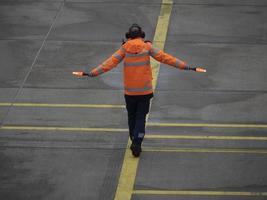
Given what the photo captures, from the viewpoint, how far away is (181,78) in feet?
43.6

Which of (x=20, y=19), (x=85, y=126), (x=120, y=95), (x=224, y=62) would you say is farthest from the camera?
(x=20, y=19)

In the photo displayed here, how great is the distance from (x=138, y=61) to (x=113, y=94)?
2.47 m

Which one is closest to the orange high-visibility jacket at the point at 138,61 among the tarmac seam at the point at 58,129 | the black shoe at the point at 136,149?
the black shoe at the point at 136,149

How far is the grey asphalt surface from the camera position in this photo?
10.1m

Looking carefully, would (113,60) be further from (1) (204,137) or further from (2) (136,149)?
(1) (204,137)

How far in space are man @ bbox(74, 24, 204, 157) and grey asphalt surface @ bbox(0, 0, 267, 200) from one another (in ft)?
1.75

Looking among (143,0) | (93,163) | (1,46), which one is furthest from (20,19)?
(93,163)

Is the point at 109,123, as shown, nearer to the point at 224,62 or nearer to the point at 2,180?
the point at 2,180

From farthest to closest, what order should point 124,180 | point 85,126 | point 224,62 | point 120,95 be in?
point 224,62 → point 120,95 → point 85,126 → point 124,180

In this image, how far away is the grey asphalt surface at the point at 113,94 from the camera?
10117mm

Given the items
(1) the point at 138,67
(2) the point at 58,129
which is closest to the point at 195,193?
(1) the point at 138,67

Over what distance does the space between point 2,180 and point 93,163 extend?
1.30 metres

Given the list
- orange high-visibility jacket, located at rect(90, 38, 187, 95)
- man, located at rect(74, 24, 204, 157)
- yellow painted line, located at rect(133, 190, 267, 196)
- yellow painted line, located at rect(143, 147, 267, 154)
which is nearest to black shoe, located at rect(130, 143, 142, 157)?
man, located at rect(74, 24, 204, 157)

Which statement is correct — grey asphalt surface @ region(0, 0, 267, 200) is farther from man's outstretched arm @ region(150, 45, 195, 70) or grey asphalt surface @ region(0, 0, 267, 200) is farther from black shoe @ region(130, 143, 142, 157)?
man's outstretched arm @ region(150, 45, 195, 70)
